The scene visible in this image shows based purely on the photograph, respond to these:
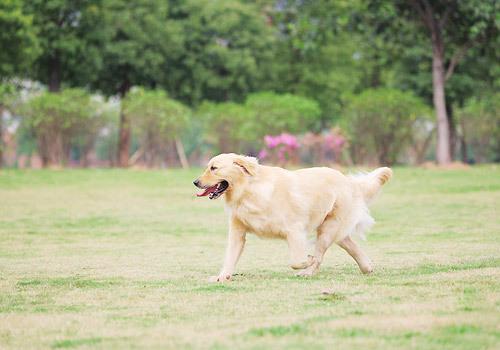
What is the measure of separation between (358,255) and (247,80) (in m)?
43.9

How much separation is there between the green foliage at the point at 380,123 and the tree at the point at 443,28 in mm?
1474

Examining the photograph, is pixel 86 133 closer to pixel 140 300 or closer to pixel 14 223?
pixel 14 223

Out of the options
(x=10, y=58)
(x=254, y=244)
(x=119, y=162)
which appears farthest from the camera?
(x=119, y=162)

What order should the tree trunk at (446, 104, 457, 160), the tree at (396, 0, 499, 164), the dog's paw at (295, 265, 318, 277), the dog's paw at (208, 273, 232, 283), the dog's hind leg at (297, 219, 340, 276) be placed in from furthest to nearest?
the tree trunk at (446, 104, 457, 160) → the tree at (396, 0, 499, 164) → the dog's hind leg at (297, 219, 340, 276) → the dog's paw at (295, 265, 318, 277) → the dog's paw at (208, 273, 232, 283)

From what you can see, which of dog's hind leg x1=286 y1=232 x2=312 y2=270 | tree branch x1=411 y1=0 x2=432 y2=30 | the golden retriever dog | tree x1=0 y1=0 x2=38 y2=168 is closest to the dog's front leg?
the golden retriever dog

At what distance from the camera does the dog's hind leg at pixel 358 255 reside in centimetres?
1068

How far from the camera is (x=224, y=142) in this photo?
42750 millimetres

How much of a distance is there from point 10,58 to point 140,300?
35.0 meters

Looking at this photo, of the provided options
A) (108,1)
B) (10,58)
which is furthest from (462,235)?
(108,1)

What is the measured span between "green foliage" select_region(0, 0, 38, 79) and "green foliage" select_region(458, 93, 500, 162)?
21602 mm

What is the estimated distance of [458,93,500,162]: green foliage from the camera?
4616 centimetres

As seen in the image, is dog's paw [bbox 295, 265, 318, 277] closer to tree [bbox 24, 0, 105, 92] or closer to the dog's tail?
the dog's tail

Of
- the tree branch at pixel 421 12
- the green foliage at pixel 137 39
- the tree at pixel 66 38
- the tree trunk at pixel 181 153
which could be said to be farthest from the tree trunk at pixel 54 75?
the tree branch at pixel 421 12

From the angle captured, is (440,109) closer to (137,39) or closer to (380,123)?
(380,123)
